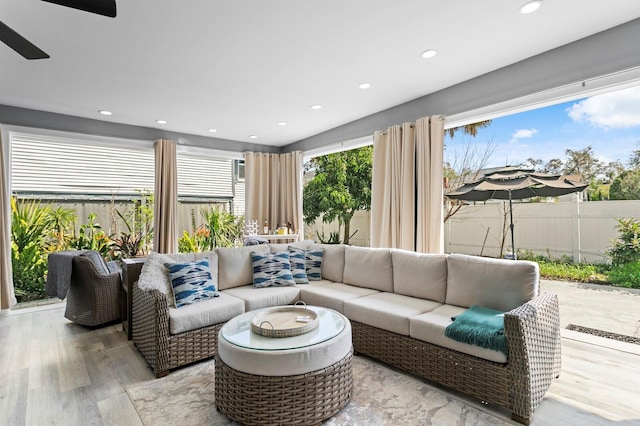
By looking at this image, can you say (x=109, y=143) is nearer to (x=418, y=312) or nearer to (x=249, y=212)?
(x=249, y=212)

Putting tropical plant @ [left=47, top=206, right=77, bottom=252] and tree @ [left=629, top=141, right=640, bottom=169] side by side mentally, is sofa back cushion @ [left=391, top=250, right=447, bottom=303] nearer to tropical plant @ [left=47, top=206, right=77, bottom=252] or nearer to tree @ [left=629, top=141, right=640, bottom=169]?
tree @ [left=629, top=141, right=640, bottom=169]

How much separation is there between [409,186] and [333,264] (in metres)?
1.39

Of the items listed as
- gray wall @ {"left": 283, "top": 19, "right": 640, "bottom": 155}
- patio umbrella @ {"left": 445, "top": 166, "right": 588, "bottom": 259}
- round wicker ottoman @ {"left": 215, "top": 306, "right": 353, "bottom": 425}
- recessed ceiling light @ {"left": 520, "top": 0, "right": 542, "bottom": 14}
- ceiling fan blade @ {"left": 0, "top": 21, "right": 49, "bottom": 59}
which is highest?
recessed ceiling light @ {"left": 520, "top": 0, "right": 542, "bottom": 14}

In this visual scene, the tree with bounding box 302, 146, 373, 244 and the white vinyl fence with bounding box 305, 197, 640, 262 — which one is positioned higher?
the tree with bounding box 302, 146, 373, 244

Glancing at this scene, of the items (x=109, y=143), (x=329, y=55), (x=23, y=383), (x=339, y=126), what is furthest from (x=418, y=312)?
(x=109, y=143)

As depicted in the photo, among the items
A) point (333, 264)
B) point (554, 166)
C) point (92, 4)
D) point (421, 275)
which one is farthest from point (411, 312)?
point (554, 166)

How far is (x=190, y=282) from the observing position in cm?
300

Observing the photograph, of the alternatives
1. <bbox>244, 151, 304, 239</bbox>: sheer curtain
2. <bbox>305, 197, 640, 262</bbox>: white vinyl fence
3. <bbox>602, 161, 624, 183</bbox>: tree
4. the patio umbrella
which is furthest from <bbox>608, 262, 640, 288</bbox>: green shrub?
<bbox>244, 151, 304, 239</bbox>: sheer curtain

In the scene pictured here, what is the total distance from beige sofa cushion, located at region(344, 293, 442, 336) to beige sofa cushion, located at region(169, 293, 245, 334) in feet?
3.52

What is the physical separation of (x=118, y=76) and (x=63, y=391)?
2.85m

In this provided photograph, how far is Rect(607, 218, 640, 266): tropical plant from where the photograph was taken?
373 centimetres

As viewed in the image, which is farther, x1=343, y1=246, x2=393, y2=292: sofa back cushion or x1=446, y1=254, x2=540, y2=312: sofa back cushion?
x1=343, y1=246, x2=393, y2=292: sofa back cushion

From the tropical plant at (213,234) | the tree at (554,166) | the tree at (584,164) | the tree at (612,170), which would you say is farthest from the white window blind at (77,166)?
the tree at (612,170)

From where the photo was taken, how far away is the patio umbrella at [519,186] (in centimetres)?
301
